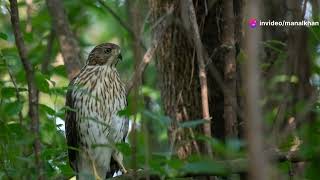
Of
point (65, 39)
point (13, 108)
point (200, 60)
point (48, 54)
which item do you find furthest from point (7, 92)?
point (48, 54)

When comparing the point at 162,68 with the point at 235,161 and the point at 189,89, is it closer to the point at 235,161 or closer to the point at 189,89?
the point at 189,89

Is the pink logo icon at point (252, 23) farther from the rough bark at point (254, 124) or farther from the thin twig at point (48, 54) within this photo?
the thin twig at point (48, 54)

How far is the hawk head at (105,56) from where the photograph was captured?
661 centimetres

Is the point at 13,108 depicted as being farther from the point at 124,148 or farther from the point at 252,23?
the point at 252,23

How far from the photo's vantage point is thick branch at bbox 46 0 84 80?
662cm

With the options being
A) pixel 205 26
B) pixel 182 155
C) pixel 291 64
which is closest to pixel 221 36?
pixel 205 26

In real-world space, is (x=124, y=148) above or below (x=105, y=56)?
below

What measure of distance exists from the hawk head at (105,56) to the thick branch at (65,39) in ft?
0.51

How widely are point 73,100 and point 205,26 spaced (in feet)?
4.33

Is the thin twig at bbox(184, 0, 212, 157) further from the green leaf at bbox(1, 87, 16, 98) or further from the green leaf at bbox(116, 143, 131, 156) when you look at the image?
the green leaf at bbox(1, 87, 16, 98)

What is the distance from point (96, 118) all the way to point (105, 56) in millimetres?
996

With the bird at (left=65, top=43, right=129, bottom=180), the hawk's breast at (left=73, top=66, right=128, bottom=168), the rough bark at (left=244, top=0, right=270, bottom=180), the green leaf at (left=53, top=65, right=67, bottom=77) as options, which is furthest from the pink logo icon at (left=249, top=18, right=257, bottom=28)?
the green leaf at (left=53, top=65, right=67, bottom=77)

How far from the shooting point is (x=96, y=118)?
5.81 meters

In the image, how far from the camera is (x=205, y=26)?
18.2 ft
